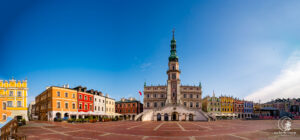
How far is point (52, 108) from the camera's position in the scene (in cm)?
4166

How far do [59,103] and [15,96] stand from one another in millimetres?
9135

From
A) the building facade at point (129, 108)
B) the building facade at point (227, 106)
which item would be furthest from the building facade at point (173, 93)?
the building facade at point (227, 106)

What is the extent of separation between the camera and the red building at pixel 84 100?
1977 inches

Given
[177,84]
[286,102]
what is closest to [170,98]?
[177,84]

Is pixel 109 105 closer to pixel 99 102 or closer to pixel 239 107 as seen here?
pixel 99 102

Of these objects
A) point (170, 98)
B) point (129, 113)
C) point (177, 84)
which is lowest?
point (129, 113)

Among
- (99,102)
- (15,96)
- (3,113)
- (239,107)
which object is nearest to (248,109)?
(239,107)

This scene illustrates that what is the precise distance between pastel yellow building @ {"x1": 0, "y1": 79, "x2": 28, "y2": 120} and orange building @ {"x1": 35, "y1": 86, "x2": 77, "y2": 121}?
17.1 feet

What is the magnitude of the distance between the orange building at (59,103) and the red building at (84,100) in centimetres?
163

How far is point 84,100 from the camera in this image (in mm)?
52094

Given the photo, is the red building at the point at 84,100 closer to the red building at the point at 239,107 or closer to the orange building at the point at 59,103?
the orange building at the point at 59,103

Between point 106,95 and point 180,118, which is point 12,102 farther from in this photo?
point 180,118

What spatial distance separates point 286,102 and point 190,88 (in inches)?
3028

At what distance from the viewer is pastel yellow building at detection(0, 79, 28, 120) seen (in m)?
38.1
